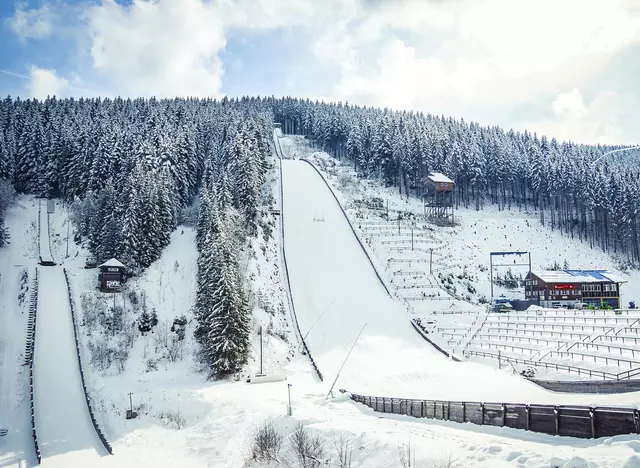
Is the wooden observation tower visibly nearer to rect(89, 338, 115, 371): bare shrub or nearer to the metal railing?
rect(89, 338, 115, 371): bare shrub

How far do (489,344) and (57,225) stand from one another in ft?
194

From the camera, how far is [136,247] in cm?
5338

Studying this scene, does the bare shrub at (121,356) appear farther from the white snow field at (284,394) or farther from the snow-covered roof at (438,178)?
the snow-covered roof at (438,178)

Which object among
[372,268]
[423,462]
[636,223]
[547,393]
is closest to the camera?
[423,462]

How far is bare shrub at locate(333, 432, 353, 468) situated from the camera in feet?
54.9

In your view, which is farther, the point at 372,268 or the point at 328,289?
the point at 372,268

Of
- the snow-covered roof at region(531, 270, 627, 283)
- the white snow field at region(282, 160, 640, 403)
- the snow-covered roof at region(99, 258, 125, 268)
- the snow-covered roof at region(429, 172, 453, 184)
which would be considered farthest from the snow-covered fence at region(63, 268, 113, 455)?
the snow-covered roof at region(429, 172, 453, 184)

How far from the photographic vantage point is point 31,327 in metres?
42.9

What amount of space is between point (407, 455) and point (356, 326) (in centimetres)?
3426

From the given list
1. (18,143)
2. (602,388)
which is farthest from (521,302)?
(18,143)

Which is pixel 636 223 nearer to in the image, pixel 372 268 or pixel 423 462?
pixel 372 268

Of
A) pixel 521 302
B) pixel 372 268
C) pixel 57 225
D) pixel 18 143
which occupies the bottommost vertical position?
pixel 521 302

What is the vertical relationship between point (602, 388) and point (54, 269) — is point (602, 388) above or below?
below

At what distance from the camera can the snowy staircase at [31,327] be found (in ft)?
124
